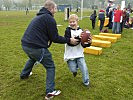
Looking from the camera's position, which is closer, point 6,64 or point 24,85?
point 24,85

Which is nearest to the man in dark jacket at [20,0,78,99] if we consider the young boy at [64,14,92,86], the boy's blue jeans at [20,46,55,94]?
the boy's blue jeans at [20,46,55,94]

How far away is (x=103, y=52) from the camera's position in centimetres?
893

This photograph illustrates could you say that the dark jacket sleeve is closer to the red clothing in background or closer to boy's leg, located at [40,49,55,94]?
boy's leg, located at [40,49,55,94]

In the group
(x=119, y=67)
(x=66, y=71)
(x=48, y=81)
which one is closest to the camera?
(x=48, y=81)

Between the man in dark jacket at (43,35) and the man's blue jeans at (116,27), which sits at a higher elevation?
the man in dark jacket at (43,35)

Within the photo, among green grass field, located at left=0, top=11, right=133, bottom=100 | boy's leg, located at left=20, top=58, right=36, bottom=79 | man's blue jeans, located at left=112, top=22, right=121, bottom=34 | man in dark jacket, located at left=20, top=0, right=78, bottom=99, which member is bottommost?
green grass field, located at left=0, top=11, right=133, bottom=100

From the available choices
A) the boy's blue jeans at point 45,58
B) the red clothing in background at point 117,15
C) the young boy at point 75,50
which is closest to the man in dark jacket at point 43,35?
the boy's blue jeans at point 45,58

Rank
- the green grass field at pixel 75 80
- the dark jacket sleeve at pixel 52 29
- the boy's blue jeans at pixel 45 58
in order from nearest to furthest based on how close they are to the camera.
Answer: the dark jacket sleeve at pixel 52 29 → the boy's blue jeans at pixel 45 58 → the green grass field at pixel 75 80

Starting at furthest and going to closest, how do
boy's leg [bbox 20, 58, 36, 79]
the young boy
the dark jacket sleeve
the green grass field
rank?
boy's leg [bbox 20, 58, 36, 79]
the young boy
the green grass field
the dark jacket sleeve

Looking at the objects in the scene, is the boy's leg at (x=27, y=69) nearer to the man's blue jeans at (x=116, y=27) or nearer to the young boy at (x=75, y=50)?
the young boy at (x=75, y=50)

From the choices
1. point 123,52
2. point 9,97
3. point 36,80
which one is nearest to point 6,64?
point 36,80

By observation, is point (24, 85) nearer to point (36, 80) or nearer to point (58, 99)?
point (36, 80)

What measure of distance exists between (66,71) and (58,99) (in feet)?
5.83

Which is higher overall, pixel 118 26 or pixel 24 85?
pixel 118 26
